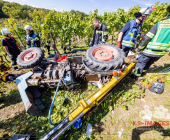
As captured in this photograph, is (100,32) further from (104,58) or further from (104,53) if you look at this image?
(104,58)

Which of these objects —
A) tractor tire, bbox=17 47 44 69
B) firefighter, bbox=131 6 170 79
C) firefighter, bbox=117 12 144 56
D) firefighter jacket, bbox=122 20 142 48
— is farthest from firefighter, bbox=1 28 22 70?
firefighter, bbox=131 6 170 79

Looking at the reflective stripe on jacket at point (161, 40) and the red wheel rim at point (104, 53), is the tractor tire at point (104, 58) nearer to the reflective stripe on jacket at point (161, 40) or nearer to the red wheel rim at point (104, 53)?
the red wheel rim at point (104, 53)

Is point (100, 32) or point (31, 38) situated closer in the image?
point (100, 32)

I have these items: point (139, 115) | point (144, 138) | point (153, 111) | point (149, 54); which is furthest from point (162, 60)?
point (144, 138)

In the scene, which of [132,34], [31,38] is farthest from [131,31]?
[31,38]

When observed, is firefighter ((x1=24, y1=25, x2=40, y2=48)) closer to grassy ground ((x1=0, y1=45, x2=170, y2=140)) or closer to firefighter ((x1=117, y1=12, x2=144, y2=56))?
grassy ground ((x1=0, y1=45, x2=170, y2=140))

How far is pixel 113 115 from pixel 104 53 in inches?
71.9

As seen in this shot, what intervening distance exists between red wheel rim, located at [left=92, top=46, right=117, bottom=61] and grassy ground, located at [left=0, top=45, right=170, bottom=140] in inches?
48.4

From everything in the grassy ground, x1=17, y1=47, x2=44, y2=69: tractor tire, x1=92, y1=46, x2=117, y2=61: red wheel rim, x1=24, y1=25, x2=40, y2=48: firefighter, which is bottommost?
the grassy ground

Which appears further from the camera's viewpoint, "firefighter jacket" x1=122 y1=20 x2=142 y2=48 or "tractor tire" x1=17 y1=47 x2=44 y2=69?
"firefighter jacket" x1=122 y1=20 x2=142 y2=48

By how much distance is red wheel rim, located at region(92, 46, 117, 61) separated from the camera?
92.3 inches

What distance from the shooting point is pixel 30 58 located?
279 cm

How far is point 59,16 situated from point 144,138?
738cm

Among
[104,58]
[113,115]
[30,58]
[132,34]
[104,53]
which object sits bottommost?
[113,115]
